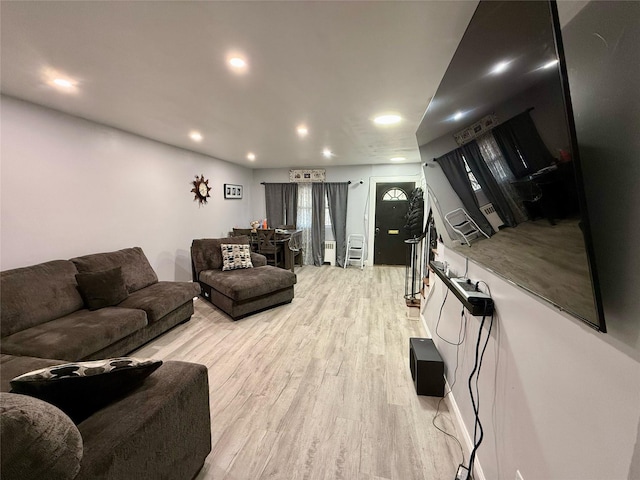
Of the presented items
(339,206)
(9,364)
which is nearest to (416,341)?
(9,364)

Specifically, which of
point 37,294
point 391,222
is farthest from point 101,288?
point 391,222

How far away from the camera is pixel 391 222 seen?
6.29 m

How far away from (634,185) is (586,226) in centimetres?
13

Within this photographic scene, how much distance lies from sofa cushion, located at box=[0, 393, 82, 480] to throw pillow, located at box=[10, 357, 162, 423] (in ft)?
0.71

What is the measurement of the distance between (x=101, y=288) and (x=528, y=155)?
11.1 feet

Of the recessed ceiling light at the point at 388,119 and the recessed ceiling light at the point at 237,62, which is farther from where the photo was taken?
the recessed ceiling light at the point at 388,119

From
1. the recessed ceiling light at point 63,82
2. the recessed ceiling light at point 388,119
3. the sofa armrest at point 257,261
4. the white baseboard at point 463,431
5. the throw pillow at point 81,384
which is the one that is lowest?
the white baseboard at point 463,431

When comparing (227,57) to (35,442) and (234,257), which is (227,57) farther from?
(234,257)

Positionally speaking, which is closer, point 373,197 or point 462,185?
point 462,185

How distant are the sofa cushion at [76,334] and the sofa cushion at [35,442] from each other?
1507 millimetres

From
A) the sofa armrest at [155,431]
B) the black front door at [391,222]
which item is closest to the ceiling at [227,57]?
the sofa armrest at [155,431]

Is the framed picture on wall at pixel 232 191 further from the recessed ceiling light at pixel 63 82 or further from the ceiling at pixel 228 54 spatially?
the recessed ceiling light at pixel 63 82

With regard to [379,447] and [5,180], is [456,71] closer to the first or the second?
[379,447]

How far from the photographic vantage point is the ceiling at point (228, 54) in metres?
1.25
